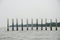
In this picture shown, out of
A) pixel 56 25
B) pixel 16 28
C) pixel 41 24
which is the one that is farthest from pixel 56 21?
pixel 16 28

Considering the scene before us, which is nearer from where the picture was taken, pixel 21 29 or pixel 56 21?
pixel 56 21

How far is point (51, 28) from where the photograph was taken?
3634cm

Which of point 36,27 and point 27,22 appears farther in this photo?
point 36,27

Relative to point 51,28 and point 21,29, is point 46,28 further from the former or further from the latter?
point 21,29

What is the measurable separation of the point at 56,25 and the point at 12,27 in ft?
30.2

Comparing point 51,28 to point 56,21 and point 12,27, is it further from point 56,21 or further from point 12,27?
point 12,27

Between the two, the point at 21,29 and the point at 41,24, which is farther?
the point at 21,29

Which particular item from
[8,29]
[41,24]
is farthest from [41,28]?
[8,29]

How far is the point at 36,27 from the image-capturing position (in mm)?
39281

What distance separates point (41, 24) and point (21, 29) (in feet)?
17.9

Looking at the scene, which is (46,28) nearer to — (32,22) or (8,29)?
(32,22)

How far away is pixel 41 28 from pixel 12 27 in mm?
6300

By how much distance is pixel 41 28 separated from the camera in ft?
129

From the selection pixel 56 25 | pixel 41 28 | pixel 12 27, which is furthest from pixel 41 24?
pixel 12 27
